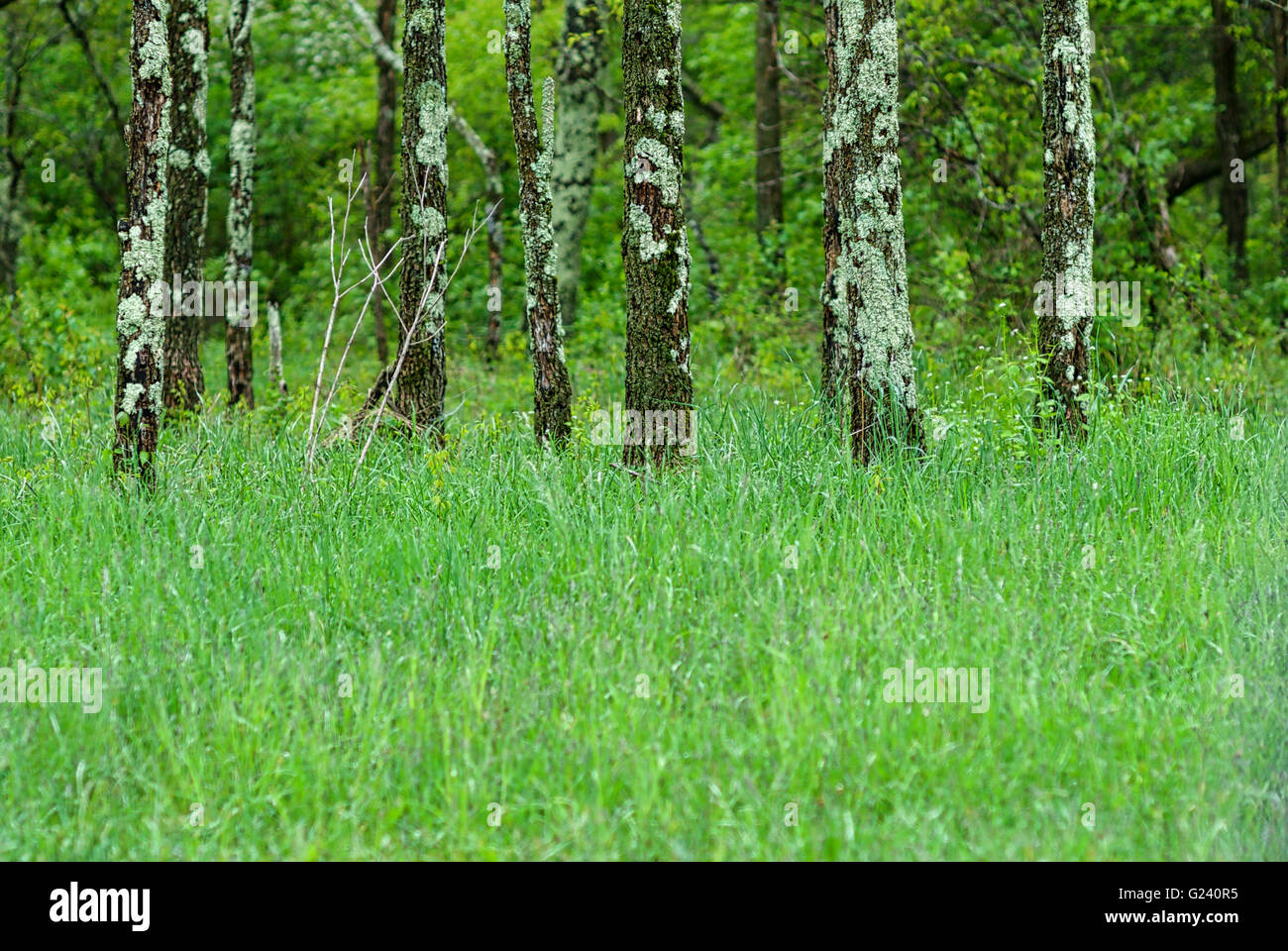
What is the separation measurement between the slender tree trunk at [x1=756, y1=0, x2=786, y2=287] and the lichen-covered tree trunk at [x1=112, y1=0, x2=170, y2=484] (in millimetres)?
10350

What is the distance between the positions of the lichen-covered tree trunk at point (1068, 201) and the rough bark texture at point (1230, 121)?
434 inches

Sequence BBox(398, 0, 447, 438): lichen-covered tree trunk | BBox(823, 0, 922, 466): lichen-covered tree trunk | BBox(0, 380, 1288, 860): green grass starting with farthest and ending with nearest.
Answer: BBox(398, 0, 447, 438): lichen-covered tree trunk < BBox(823, 0, 922, 466): lichen-covered tree trunk < BBox(0, 380, 1288, 860): green grass

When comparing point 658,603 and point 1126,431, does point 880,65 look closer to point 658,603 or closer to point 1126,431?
point 1126,431

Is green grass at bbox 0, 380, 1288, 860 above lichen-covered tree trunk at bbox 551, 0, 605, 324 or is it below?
below

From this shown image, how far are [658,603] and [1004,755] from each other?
182 centimetres

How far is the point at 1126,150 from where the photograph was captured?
14.0m

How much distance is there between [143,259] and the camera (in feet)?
26.1

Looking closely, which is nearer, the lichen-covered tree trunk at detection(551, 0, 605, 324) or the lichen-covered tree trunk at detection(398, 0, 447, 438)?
the lichen-covered tree trunk at detection(398, 0, 447, 438)

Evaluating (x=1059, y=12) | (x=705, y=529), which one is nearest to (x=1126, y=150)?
(x=1059, y=12)

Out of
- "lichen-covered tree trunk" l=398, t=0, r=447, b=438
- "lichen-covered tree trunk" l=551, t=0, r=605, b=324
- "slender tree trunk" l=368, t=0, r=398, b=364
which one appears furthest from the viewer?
"lichen-covered tree trunk" l=551, t=0, r=605, b=324

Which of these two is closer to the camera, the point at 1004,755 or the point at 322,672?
the point at 1004,755

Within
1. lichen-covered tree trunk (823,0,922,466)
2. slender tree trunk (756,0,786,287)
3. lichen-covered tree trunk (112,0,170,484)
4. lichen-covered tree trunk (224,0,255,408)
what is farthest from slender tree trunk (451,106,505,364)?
lichen-covered tree trunk (823,0,922,466)

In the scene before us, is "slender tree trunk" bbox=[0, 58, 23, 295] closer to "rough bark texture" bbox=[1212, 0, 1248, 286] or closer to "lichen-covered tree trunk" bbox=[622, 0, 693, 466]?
"lichen-covered tree trunk" bbox=[622, 0, 693, 466]

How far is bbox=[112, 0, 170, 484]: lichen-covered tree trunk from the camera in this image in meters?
7.90
